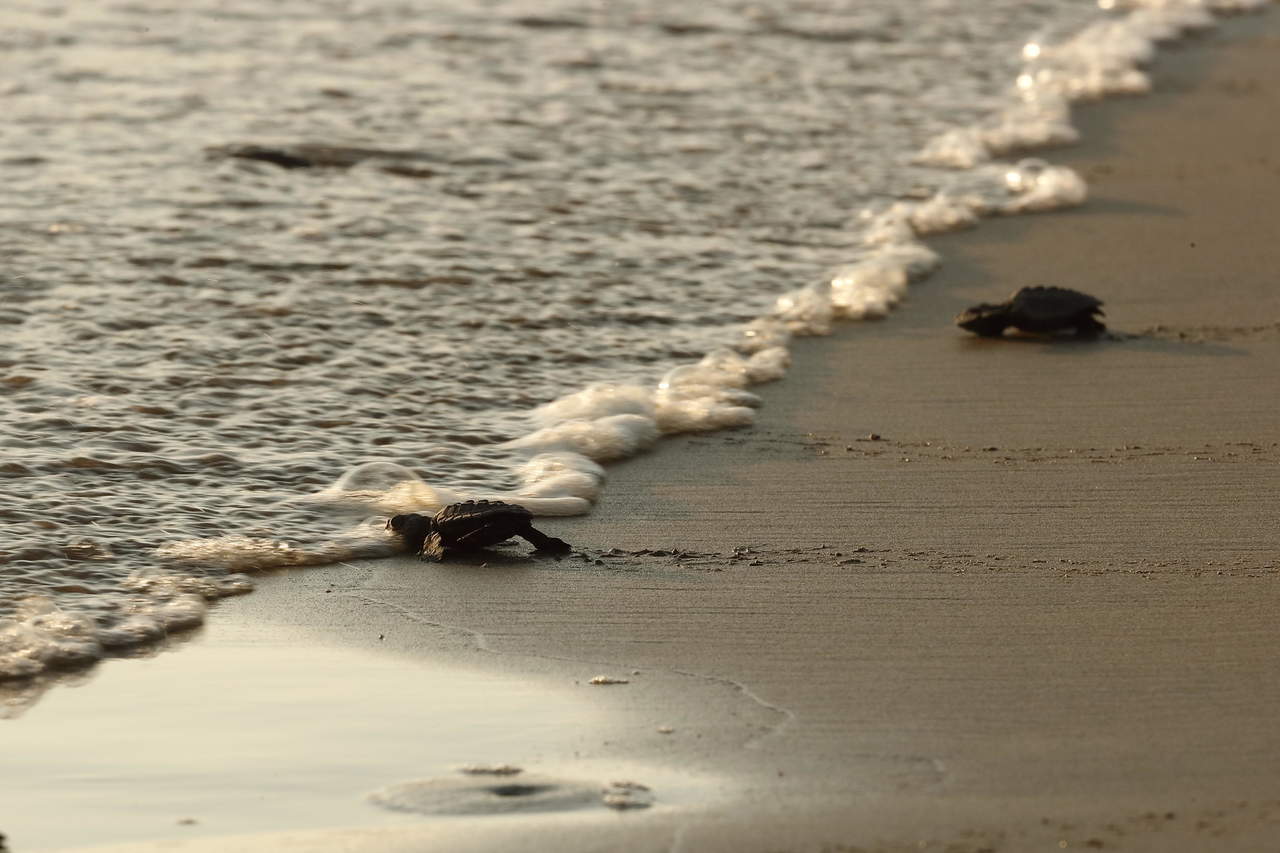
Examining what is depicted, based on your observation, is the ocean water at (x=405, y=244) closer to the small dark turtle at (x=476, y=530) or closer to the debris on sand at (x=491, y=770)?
the small dark turtle at (x=476, y=530)

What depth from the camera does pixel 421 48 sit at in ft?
41.6

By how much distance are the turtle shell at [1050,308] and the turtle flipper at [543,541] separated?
2504 millimetres

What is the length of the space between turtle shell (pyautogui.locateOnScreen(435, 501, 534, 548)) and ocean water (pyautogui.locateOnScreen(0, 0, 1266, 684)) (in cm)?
20

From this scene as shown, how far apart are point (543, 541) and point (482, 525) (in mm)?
164

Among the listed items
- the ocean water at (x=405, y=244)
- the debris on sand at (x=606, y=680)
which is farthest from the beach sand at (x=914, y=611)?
the ocean water at (x=405, y=244)

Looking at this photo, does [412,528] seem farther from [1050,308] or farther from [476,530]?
[1050,308]

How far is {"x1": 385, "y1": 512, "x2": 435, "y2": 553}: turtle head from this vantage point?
455 cm

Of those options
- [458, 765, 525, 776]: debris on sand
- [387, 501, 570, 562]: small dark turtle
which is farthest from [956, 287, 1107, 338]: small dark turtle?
[458, 765, 525, 776]: debris on sand

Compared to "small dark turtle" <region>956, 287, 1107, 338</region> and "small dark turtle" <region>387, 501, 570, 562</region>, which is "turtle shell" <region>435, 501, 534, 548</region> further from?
"small dark turtle" <region>956, 287, 1107, 338</region>

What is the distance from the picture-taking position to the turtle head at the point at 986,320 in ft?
21.0

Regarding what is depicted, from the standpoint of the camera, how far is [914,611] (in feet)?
13.3

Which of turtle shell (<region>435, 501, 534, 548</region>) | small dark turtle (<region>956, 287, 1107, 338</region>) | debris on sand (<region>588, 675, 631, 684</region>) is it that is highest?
small dark turtle (<region>956, 287, 1107, 338</region>)

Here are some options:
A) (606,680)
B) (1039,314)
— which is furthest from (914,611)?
(1039,314)

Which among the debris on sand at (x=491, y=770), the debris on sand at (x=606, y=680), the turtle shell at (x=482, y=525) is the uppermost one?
the turtle shell at (x=482, y=525)
